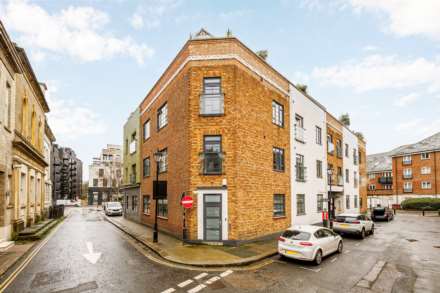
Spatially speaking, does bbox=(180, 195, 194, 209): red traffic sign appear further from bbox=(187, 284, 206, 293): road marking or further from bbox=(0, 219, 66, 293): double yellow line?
bbox=(0, 219, 66, 293): double yellow line

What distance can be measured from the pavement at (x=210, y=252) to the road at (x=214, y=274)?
590mm

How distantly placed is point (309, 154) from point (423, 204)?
35.9 meters

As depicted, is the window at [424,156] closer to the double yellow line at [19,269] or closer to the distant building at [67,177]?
the double yellow line at [19,269]

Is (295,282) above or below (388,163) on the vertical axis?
below

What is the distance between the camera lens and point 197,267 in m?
10.1

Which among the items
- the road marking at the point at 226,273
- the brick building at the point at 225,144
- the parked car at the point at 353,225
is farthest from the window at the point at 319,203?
the road marking at the point at 226,273

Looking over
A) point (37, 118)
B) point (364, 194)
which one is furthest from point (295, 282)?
point (364, 194)

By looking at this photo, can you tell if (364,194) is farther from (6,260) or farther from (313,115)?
(6,260)

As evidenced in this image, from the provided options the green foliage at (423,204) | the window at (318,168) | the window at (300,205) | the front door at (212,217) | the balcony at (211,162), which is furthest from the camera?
the green foliage at (423,204)

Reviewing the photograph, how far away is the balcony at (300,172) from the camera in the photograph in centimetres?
1976

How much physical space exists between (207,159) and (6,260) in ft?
31.0

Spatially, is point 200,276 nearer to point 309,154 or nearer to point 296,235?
point 296,235

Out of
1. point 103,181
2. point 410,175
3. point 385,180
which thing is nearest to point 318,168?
point 410,175

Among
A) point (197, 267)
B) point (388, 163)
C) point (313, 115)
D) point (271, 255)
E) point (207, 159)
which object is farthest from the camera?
point (388, 163)
